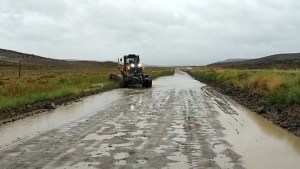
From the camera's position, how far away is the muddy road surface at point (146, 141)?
8547 millimetres

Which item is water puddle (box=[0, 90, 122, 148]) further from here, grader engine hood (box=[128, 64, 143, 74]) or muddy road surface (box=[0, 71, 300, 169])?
grader engine hood (box=[128, 64, 143, 74])

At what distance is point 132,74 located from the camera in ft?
120

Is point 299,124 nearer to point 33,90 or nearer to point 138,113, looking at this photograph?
point 138,113

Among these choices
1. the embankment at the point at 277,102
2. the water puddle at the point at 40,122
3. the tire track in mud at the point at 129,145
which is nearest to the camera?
the tire track in mud at the point at 129,145

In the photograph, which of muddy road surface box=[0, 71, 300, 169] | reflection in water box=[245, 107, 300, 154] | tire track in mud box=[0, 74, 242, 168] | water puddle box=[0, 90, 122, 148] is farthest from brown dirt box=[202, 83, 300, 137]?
water puddle box=[0, 90, 122, 148]

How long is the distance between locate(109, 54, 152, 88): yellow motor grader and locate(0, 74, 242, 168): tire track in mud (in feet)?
66.9

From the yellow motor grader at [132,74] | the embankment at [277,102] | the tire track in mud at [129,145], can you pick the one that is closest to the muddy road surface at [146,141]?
the tire track in mud at [129,145]

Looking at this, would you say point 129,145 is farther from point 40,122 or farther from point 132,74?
point 132,74

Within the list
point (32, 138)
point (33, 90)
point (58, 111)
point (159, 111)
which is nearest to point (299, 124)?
point (159, 111)

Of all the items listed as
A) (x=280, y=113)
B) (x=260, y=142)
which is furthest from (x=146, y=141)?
(x=280, y=113)

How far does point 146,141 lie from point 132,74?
84.8ft

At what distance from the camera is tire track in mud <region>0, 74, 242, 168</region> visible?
8406 millimetres

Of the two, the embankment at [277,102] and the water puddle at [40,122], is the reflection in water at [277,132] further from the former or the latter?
the water puddle at [40,122]

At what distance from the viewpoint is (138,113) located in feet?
55.5
